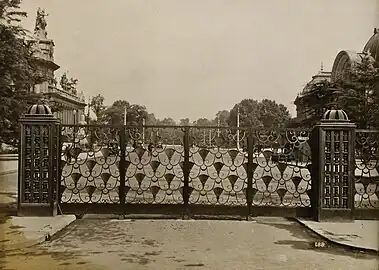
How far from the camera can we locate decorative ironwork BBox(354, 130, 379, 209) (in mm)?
2863

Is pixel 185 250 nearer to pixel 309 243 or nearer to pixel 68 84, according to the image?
pixel 309 243

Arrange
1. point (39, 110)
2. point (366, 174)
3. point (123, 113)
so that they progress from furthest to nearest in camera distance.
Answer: point (366, 174)
point (39, 110)
point (123, 113)

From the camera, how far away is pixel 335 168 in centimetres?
292

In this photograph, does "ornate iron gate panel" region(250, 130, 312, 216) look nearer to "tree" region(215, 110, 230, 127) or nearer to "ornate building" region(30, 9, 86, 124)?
"tree" region(215, 110, 230, 127)

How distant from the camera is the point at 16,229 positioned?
2.46 meters

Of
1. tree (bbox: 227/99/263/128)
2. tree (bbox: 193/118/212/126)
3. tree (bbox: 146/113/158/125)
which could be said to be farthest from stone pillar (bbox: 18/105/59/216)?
tree (bbox: 227/99/263/128)

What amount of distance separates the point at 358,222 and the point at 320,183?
284mm

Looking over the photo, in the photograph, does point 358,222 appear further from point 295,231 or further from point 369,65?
point 369,65

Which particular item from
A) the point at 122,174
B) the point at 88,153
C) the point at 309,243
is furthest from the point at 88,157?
the point at 309,243

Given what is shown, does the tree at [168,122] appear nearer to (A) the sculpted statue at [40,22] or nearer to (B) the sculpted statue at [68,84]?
(B) the sculpted statue at [68,84]

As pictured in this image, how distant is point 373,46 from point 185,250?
1224mm

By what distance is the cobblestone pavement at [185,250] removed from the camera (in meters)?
2.09

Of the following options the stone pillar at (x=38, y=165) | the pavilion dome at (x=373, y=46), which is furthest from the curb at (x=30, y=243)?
the pavilion dome at (x=373, y=46)

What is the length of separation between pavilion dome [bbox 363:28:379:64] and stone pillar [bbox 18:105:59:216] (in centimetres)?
163
